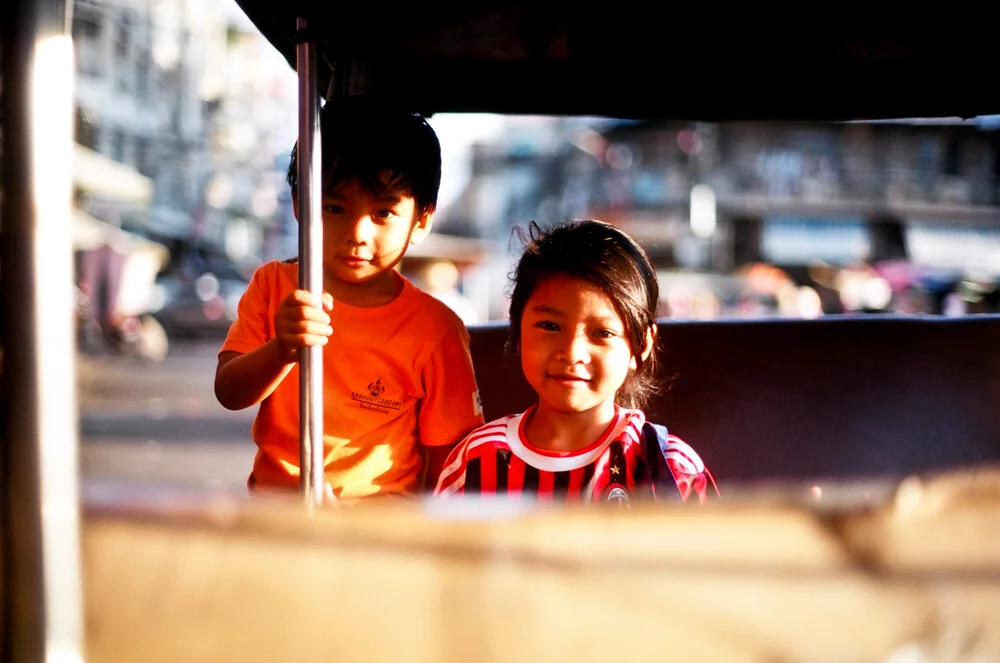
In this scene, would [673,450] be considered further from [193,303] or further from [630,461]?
[193,303]

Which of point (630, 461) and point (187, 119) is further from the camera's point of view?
point (187, 119)

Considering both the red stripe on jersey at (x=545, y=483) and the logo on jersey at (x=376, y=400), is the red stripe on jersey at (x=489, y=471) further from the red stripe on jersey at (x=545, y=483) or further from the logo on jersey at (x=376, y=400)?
the logo on jersey at (x=376, y=400)

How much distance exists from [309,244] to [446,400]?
0.63 meters

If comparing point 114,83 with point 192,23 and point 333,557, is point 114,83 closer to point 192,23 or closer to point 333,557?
point 192,23

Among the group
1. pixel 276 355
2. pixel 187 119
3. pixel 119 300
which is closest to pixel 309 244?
pixel 276 355

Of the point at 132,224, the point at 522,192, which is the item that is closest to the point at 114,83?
the point at 132,224

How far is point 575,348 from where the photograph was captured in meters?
1.55

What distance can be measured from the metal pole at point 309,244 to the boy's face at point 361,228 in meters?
0.36

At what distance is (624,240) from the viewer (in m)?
1.68

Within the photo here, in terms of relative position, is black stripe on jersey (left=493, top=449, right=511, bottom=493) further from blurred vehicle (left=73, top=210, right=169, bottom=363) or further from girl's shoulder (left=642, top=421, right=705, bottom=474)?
blurred vehicle (left=73, top=210, right=169, bottom=363)

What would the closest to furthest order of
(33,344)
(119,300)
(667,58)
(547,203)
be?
(33,344)
(667,58)
(119,300)
(547,203)

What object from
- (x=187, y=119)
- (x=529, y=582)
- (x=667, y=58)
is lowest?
(x=529, y=582)

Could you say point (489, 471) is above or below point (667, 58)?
below

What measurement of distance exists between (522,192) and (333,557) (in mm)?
34668
